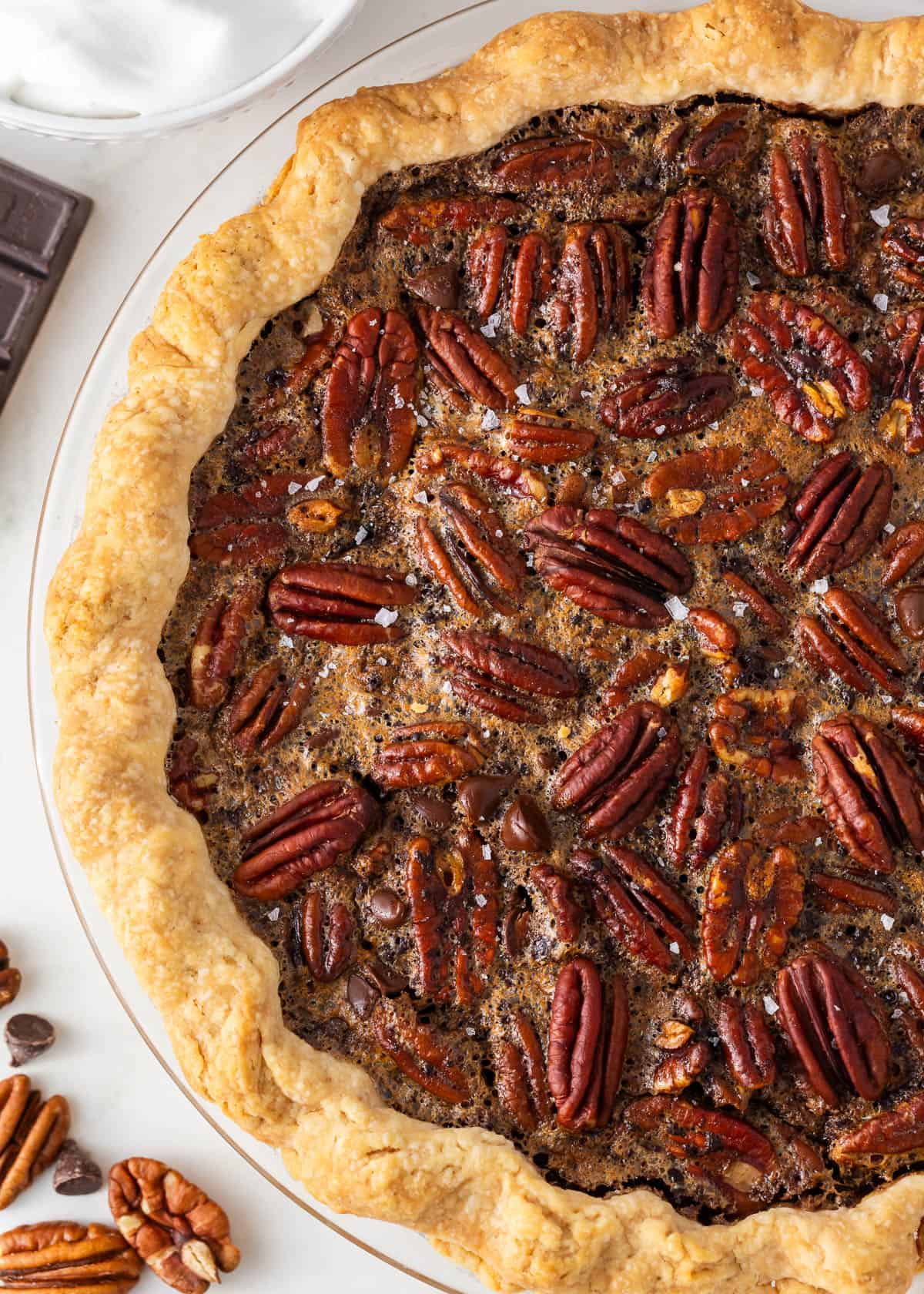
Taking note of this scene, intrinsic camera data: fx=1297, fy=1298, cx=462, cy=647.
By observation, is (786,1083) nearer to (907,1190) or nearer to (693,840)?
(907,1190)

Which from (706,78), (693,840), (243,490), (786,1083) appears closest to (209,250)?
(243,490)

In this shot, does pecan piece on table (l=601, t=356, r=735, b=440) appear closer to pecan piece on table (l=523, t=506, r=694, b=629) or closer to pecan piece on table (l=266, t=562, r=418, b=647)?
pecan piece on table (l=523, t=506, r=694, b=629)

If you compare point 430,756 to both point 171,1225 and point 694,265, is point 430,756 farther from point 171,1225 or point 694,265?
point 171,1225

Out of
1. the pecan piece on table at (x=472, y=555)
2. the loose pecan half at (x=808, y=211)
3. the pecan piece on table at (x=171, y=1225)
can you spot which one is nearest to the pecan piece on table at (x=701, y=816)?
the pecan piece on table at (x=472, y=555)

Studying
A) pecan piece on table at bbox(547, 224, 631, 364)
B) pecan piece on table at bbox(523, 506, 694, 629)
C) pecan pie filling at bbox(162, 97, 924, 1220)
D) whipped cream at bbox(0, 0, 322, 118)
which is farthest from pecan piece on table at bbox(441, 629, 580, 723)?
whipped cream at bbox(0, 0, 322, 118)

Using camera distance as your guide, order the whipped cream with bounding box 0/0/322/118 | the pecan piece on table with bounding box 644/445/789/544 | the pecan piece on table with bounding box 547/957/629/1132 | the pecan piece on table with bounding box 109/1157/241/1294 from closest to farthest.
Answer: the pecan piece on table with bounding box 547/957/629/1132 < the pecan piece on table with bounding box 644/445/789/544 < the whipped cream with bounding box 0/0/322/118 < the pecan piece on table with bounding box 109/1157/241/1294

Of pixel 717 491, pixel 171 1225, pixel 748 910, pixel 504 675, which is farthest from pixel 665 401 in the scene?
pixel 171 1225

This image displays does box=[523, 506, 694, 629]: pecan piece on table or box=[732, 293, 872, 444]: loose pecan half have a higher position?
box=[732, 293, 872, 444]: loose pecan half
